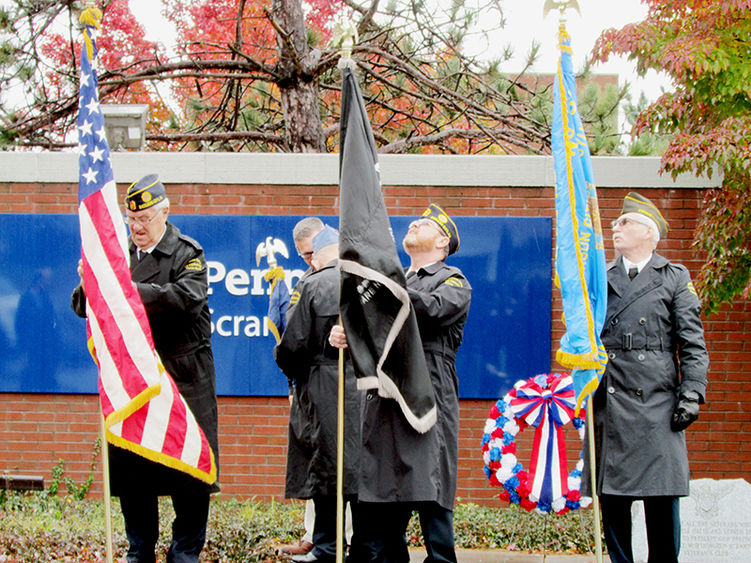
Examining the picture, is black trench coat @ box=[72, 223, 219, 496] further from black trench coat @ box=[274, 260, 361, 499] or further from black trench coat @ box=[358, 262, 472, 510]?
black trench coat @ box=[358, 262, 472, 510]

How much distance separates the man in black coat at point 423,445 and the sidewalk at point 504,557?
69.0 inches

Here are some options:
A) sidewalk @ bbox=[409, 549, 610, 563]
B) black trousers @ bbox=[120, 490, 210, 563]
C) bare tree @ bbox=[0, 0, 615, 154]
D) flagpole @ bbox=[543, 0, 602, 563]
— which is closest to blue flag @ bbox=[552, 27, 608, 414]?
flagpole @ bbox=[543, 0, 602, 563]

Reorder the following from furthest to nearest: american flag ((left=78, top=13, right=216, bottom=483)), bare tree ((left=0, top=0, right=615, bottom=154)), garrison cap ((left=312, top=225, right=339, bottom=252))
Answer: bare tree ((left=0, top=0, right=615, bottom=154))
garrison cap ((left=312, top=225, right=339, bottom=252))
american flag ((left=78, top=13, right=216, bottom=483))

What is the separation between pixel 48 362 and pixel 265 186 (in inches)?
93.8

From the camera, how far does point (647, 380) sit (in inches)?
220

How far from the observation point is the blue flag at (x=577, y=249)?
5.51m

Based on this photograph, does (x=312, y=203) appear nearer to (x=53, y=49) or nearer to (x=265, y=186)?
(x=265, y=186)

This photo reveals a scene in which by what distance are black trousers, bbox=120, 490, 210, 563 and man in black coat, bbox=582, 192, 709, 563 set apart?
228 cm

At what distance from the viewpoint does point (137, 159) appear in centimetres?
848

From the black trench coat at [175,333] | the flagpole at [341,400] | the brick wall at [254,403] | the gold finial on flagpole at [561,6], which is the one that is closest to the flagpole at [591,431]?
the gold finial on flagpole at [561,6]

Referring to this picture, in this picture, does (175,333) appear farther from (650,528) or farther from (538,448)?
(650,528)

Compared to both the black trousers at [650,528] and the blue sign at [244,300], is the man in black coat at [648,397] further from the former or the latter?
the blue sign at [244,300]

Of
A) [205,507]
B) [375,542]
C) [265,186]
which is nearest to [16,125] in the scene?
[265,186]

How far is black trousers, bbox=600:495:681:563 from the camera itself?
5.57 m
